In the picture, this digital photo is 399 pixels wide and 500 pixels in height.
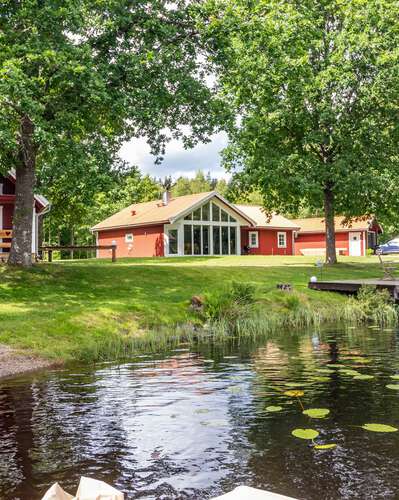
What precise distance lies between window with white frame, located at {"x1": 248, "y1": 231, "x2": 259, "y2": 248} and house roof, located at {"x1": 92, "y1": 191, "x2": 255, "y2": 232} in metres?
2.70

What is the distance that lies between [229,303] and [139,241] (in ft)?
97.9

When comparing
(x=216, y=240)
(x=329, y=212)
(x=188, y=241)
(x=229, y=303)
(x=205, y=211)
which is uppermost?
(x=205, y=211)

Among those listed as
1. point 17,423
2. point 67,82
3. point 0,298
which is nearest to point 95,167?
point 67,82

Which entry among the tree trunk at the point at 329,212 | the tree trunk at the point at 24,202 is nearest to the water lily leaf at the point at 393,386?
the tree trunk at the point at 24,202

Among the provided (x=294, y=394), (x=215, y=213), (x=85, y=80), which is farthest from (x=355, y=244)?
(x=294, y=394)

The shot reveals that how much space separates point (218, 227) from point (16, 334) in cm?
3284

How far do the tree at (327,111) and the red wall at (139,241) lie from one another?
15.0 metres

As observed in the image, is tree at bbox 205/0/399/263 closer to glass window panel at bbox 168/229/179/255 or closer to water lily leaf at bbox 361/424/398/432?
glass window panel at bbox 168/229/179/255

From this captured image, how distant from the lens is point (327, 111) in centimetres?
2630

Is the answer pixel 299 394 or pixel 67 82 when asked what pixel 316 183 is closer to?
pixel 67 82

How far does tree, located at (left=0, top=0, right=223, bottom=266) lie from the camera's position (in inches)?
611

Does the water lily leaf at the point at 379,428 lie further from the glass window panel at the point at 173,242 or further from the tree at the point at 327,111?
the glass window panel at the point at 173,242

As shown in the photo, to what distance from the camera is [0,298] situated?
15984 millimetres

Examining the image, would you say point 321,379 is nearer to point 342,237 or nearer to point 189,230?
point 189,230
